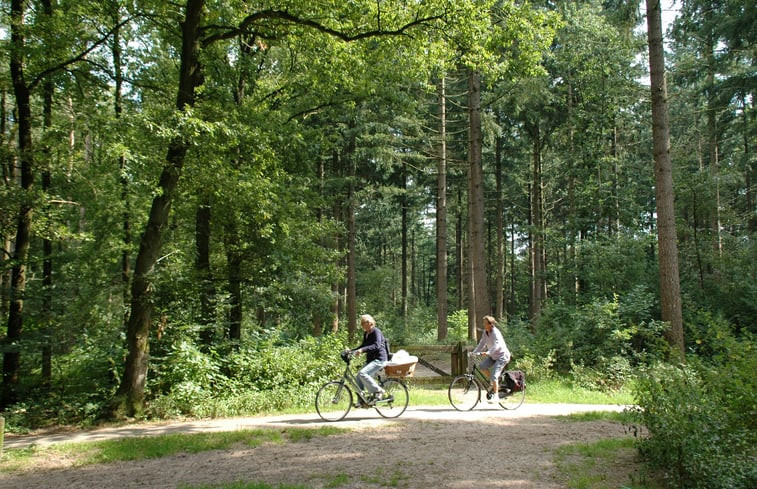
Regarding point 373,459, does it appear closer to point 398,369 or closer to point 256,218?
point 398,369

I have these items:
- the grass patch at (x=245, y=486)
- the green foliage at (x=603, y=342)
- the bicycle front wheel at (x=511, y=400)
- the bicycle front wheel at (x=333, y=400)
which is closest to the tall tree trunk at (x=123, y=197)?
Answer: the bicycle front wheel at (x=333, y=400)

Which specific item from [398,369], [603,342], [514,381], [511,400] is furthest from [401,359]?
[603,342]

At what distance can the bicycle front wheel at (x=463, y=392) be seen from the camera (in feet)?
32.4

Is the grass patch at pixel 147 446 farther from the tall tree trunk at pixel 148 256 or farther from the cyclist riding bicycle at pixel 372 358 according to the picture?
the tall tree trunk at pixel 148 256

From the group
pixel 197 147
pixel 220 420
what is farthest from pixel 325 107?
pixel 220 420

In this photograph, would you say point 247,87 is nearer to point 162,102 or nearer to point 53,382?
point 162,102

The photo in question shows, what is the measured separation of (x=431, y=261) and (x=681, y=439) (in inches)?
1975

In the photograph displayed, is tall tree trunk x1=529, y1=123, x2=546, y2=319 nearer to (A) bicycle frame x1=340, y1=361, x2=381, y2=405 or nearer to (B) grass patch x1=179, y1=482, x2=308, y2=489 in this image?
(A) bicycle frame x1=340, y1=361, x2=381, y2=405

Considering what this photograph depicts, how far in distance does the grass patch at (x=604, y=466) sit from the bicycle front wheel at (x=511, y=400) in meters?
2.82

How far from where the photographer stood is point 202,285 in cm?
1191

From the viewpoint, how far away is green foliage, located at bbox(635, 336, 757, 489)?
4480mm

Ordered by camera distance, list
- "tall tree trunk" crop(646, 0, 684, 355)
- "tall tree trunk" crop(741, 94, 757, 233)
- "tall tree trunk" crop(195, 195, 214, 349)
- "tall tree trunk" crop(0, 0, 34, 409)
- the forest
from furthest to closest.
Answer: "tall tree trunk" crop(741, 94, 757, 233), "tall tree trunk" crop(195, 195, 214, 349), "tall tree trunk" crop(646, 0, 684, 355), "tall tree trunk" crop(0, 0, 34, 409), the forest

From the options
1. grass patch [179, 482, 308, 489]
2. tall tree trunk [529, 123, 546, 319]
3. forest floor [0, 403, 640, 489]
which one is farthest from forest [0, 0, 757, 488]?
tall tree trunk [529, 123, 546, 319]

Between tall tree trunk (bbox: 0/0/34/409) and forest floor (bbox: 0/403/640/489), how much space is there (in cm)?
281
